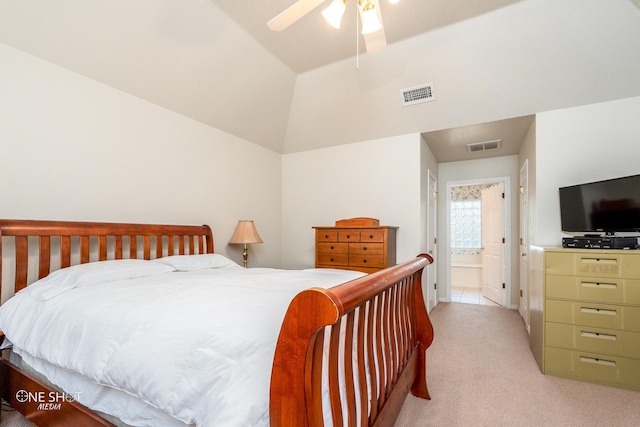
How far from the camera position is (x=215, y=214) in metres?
3.50

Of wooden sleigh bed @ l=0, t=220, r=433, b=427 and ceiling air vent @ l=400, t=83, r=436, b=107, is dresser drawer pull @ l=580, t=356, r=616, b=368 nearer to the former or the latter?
wooden sleigh bed @ l=0, t=220, r=433, b=427

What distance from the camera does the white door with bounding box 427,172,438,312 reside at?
425 cm

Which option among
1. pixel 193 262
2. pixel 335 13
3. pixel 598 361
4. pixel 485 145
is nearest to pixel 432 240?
pixel 485 145

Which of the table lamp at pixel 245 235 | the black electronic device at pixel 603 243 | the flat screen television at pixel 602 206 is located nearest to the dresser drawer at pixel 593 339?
the black electronic device at pixel 603 243

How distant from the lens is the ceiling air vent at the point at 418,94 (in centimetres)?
319

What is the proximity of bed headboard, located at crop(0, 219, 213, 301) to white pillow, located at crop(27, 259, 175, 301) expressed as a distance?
0.24 meters

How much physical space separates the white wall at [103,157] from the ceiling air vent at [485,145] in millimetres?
3227

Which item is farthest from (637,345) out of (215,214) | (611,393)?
(215,214)

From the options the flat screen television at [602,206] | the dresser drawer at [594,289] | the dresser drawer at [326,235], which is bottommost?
the dresser drawer at [594,289]

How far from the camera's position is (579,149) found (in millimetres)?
2893

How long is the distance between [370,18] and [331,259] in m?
2.63

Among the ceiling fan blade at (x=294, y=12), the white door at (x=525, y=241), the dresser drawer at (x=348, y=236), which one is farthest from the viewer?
the white door at (x=525, y=241)

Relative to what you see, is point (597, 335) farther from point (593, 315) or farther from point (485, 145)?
point (485, 145)

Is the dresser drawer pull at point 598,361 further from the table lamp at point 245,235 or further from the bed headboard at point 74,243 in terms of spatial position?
the bed headboard at point 74,243
